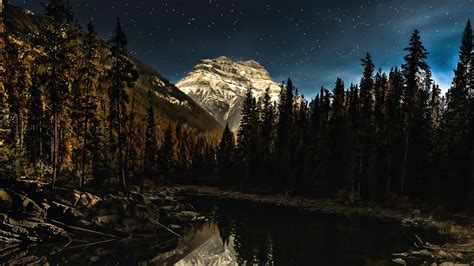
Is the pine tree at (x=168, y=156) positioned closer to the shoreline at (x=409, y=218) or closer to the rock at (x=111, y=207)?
the shoreline at (x=409, y=218)

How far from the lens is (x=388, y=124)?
55562 millimetres

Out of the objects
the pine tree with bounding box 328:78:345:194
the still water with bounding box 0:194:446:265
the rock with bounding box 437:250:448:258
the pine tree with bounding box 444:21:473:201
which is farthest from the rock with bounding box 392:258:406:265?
the pine tree with bounding box 328:78:345:194

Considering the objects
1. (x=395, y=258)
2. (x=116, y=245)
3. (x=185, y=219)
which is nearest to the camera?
(x=395, y=258)

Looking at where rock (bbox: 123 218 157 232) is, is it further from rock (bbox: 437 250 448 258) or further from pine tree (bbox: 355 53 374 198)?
pine tree (bbox: 355 53 374 198)

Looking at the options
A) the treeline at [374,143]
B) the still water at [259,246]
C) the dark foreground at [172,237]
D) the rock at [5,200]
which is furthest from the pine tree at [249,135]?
the rock at [5,200]

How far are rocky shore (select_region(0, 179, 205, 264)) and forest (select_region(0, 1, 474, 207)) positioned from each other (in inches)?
88.4

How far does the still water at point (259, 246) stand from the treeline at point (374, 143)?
1149 centimetres

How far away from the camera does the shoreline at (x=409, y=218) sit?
24.5 metres

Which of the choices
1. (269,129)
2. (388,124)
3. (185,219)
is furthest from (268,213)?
(269,129)

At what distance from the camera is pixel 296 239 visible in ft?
101

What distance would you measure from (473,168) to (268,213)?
862 inches

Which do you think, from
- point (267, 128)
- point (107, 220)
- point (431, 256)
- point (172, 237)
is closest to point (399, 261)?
point (431, 256)

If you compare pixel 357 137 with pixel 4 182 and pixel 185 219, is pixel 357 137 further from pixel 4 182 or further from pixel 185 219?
pixel 4 182

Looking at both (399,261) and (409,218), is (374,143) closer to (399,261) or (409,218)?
(409,218)
